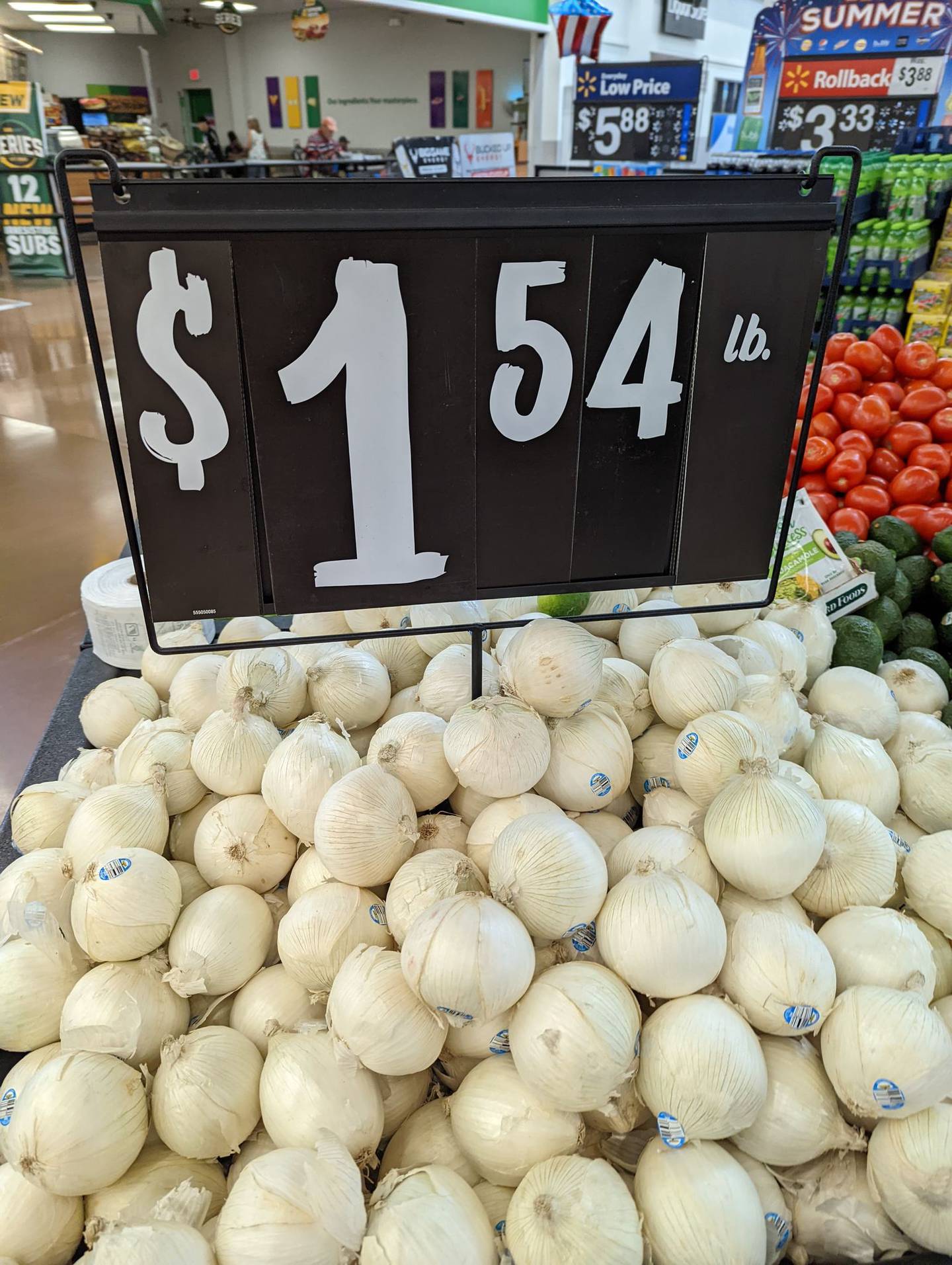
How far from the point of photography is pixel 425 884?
1.06 metres

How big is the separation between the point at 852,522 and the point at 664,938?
74.7 inches

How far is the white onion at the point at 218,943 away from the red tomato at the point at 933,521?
2.24 m

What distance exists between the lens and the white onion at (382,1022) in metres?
0.98

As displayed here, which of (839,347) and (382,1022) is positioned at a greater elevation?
(839,347)

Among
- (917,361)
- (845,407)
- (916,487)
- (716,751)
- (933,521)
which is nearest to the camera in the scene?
(716,751)

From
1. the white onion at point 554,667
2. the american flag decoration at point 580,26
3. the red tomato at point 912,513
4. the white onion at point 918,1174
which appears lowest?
the white onion at point 918,1174

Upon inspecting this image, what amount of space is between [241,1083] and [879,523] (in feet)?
7.14

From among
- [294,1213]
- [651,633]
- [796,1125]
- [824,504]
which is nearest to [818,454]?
[824,504]

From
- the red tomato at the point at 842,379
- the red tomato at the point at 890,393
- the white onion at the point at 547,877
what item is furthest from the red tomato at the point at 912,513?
the white onion at the point at 547,877

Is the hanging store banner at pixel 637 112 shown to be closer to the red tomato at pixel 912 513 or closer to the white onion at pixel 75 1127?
the red tomato at pixel 912 513

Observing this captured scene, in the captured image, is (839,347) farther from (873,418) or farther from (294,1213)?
(294,1213)

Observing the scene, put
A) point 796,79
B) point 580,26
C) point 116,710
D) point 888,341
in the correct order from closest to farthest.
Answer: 1. point 116,710
2. point 888,341
3. point 796,79
4. point 580,26

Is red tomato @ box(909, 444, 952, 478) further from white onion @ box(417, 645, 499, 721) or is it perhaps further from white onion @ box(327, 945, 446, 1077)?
white onion @ box(327, 945, 446, 1077)

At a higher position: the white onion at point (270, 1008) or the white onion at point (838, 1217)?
the white onion at point (270, 1008)
